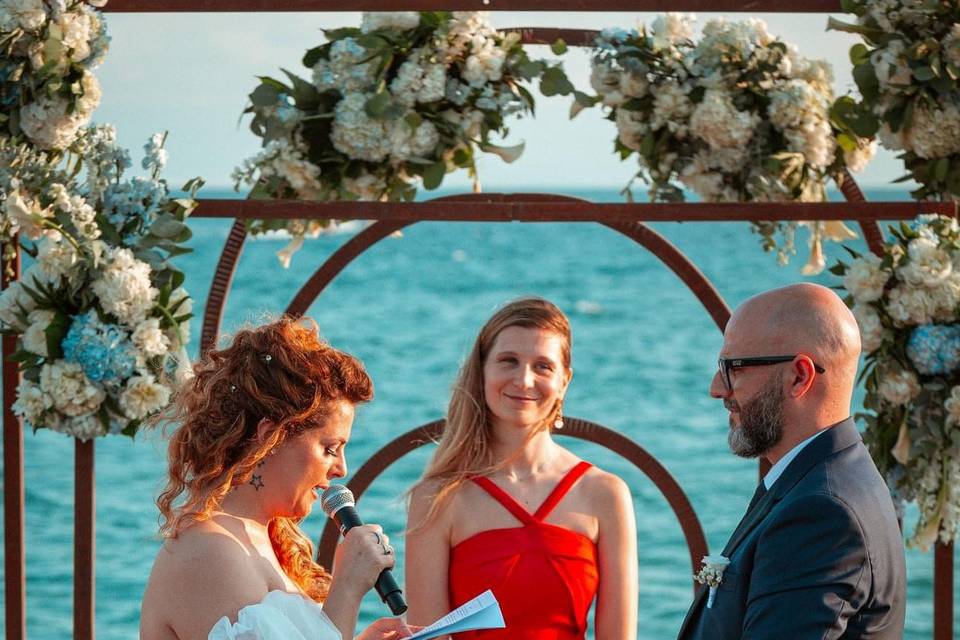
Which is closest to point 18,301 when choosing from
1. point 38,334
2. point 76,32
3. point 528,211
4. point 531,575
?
point 38,334

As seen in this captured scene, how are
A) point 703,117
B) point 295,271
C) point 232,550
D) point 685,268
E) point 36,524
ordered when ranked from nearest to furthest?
1. point 232,550
2. point 703,117
3. point 685,268
4. point 36,524
5. point 295,271

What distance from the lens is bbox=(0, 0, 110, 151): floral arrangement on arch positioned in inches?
146

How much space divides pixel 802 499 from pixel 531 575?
3.73 ft

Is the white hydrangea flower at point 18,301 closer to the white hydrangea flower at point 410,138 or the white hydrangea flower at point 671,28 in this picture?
the white hydrangea flower at point 410,138

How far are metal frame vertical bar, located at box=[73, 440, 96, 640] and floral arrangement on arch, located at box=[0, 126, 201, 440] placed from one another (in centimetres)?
19

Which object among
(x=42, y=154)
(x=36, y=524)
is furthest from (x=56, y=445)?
(x=42, y=154)

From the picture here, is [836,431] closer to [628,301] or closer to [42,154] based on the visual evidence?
[42,154]

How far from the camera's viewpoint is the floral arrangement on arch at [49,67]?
371cm

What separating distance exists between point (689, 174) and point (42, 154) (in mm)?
1818

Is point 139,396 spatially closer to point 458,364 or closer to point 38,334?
point 38,334

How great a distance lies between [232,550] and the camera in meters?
2.75

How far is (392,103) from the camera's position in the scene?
12.5 ft

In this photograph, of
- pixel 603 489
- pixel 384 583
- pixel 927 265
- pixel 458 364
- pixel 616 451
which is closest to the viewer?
pixel 384 583

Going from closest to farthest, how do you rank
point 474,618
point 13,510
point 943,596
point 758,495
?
point 474,618, point 758,495, point 13,510, point 943,596
